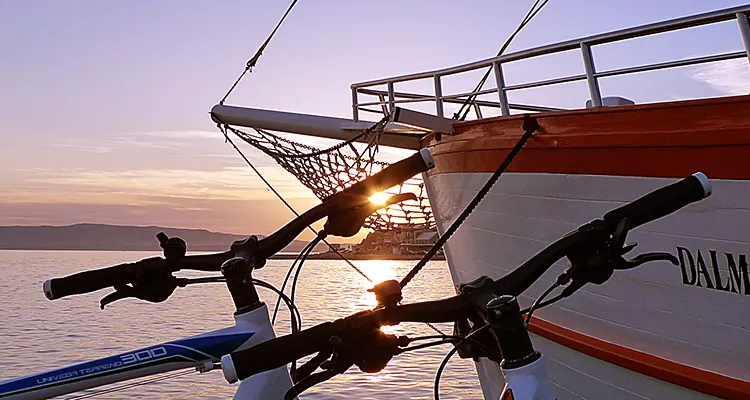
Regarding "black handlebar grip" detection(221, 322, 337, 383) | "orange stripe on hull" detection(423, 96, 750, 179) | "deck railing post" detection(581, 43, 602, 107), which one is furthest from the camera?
"deck railing post" detection(581, 43, 602, 107)

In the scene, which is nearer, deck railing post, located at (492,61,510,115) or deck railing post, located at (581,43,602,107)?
deck railing post, located at (581,43,602,107)

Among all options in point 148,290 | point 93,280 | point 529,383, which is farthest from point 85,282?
point 529,383

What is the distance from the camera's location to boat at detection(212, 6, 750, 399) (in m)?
3.24

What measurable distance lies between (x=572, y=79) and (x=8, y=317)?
85.7ft

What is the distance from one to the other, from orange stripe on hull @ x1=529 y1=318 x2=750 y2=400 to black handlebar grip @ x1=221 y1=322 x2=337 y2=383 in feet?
8.15

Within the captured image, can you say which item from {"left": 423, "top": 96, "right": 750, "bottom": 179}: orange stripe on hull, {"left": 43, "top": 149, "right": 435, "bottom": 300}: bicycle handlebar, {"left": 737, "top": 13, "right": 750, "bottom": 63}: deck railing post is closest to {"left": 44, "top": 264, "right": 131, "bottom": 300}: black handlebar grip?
{"left": 43, "top": 149, "right": 435, "bottom": 300}: bicycle handlebar

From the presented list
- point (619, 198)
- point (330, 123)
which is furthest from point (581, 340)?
point (330, 123)

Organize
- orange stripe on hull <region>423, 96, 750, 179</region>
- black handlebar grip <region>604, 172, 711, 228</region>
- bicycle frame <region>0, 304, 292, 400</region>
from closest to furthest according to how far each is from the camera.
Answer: black handlebar grip <region>604, 172, 711, 228</region>
bicycle frame <region>0, 304, 292, 400</region>
orange stripe on hull <region>423, 96, 750, 179</region>

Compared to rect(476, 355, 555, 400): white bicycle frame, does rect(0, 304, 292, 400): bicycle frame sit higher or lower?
higher

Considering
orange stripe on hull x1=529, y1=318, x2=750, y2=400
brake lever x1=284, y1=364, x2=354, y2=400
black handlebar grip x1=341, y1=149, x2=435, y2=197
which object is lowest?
orange stripe on hull x1=529, y1=318, x2=750, y2=400

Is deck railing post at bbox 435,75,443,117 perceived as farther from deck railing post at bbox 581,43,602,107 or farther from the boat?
deck railing post at bbox 581,43,602,107

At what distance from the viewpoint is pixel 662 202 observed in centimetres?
169

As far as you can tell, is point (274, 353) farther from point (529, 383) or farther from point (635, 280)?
point (635, 280)

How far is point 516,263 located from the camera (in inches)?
178
